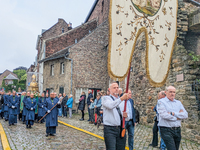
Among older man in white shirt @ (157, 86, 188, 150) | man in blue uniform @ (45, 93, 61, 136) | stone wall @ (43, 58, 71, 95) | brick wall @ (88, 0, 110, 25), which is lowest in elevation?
man in blue uniform @ (45, 93, 61, 136)

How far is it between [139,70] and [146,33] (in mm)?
8117

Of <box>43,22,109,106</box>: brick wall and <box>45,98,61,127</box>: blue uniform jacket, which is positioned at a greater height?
<box>43,22,109,106</box>: brick wall

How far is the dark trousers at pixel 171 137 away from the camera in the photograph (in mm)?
4281

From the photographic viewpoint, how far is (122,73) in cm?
483

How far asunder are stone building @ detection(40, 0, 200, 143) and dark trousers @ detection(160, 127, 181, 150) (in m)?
4.16

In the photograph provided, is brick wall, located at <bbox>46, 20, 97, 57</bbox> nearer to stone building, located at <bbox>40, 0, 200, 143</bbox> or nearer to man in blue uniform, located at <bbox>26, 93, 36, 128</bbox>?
stone building, located at <bbox>40, 0, 200, 143</bbox>

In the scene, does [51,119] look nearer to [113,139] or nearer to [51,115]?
[51,115]

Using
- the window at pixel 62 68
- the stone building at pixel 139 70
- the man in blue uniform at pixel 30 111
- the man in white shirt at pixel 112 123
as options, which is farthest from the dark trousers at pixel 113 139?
the window at pixel 62 68

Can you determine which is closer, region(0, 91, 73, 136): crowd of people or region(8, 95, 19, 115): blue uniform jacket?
region(0, 91, 73, 136): crowd of people

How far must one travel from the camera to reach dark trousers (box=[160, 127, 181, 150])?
4281 mm

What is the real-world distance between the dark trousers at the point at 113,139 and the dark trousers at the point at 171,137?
2.72 feet

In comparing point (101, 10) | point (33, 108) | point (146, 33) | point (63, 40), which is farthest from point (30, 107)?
point (101, 10)

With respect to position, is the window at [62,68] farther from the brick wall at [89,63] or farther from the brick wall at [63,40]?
the brick wall at [63,40]

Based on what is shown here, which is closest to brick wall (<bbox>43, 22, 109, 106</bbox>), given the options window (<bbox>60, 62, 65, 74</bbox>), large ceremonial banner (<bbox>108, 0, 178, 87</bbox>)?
window (<bbox>60, 62, 65, 74</bbox>)
